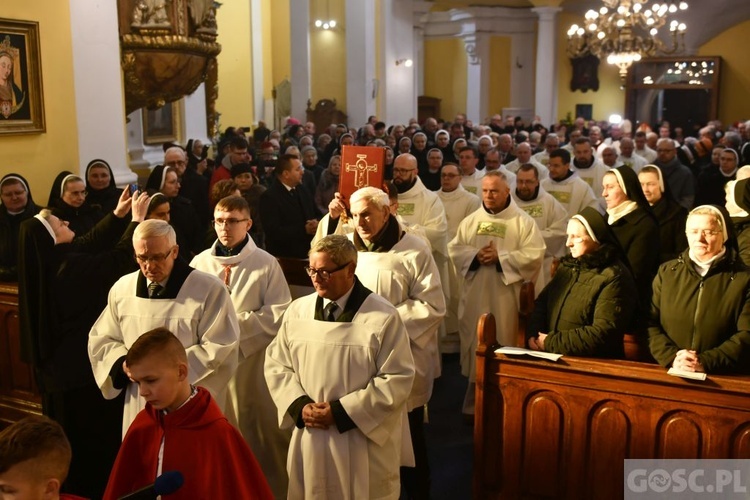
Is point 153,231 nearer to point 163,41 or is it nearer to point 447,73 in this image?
point 163,41

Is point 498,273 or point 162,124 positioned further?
point 162,124

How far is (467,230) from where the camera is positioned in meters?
6.93

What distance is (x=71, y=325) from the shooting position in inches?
196

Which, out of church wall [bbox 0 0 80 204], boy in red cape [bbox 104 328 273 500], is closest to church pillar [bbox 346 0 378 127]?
church wall [bbox 0 0 80 204]

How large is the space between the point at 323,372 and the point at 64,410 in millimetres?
2122

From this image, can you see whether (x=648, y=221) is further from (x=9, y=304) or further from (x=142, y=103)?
(x=142, y=103)

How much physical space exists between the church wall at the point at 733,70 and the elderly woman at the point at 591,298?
2356cm

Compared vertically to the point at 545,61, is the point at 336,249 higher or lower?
lower

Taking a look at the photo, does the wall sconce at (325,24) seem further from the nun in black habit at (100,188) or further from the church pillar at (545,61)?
the nun in black habit at (100,188)

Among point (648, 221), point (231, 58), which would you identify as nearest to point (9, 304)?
point (648, 221)

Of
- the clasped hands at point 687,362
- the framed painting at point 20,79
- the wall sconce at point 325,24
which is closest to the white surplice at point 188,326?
the clasped hands at point 687,362

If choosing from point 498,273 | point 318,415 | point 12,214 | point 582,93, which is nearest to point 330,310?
point 318,415

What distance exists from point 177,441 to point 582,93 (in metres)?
26.5

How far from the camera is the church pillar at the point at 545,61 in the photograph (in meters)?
25.1
